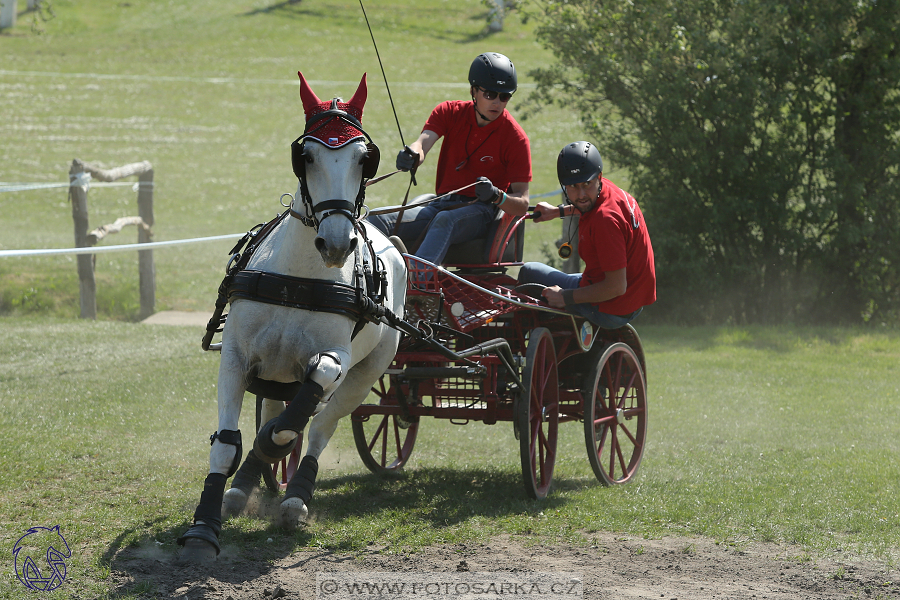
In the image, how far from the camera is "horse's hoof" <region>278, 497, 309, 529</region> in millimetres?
4195

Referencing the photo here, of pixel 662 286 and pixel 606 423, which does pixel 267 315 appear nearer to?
pixel 606 423

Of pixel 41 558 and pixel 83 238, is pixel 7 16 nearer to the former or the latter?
pixel 83 238

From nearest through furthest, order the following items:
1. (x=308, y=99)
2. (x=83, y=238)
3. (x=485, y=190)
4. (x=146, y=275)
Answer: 1. (x=308, y=99)
2. (x=485, y=190)
3. (x=83, y=238)
4. (x=146, y=275)

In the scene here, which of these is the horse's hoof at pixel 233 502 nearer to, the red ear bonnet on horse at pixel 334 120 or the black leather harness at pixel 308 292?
the black leather harness at pixel 308 292

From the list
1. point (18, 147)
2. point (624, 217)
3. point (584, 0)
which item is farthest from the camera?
point (18, 147)

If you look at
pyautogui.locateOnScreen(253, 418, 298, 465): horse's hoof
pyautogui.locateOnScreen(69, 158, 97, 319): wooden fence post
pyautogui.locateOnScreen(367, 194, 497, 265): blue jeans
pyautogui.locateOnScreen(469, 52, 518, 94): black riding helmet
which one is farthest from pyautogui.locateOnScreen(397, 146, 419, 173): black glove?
pyautogui.locateOnScreen(69, 158, 97, 319): wooden fence post

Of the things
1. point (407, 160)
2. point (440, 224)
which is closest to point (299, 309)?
point (407, 160)

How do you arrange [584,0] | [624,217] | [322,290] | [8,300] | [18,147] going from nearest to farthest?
[322,290]
[624,217]
[8,300]
[584,0]
[18,147]

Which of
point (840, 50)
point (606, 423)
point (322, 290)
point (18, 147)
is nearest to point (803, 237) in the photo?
point (840, 50)

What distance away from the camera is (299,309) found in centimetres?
378

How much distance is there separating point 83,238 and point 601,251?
7.59 m

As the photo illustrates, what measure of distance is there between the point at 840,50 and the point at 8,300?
10.7 metres

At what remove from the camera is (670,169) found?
1184cm

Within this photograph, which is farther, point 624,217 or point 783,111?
point 783,111
